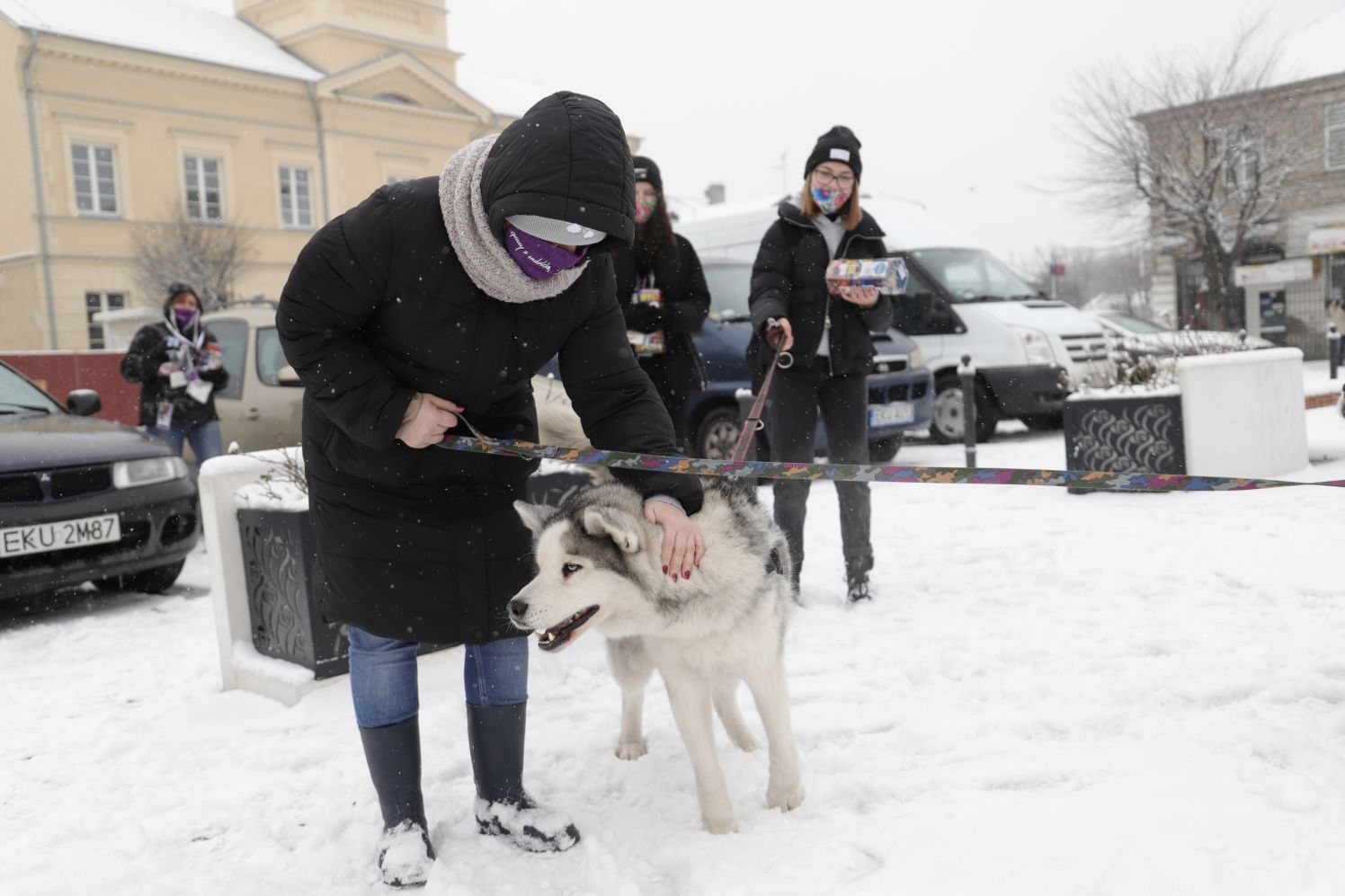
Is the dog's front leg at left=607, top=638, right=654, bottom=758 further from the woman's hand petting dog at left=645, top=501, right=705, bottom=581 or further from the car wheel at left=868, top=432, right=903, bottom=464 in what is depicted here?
the car wheel at left=868, top=432, right=903, bottom=464

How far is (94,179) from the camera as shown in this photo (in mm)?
25000

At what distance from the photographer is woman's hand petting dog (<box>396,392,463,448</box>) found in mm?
2303

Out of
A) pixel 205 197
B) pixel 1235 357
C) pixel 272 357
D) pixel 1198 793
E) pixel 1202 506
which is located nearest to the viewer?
pixel 1198 793

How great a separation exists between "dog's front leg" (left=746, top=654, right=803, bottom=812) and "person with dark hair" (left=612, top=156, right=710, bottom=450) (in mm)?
2080

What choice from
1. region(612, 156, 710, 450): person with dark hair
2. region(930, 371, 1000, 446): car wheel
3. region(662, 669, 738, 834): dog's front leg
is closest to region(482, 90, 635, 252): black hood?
region(662, 669, 738, 834): dog's front leg

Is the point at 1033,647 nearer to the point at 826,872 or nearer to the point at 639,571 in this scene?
the point at 826,872

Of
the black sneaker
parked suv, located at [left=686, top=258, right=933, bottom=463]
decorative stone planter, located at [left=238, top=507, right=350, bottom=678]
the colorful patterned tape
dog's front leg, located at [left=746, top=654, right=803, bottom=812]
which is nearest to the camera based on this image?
the colorful patterned tape

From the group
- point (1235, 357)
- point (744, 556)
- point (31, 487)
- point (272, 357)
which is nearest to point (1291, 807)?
point (744, 556)

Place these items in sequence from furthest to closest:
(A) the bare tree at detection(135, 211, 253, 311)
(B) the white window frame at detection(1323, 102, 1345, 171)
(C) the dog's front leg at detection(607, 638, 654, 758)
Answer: (B) the white window frame at detection(1323, 102, 1345, 171), (A) the bare tree at detection(135, 211, 253, 311), (C) the dog's front leg at detection(607, 638, 654, 758)

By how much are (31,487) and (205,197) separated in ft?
82.2

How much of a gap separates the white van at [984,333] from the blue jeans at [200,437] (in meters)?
6.31

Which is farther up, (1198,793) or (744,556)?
(744,556)

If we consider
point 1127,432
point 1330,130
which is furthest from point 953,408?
point 1330,130

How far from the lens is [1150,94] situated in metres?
27.1
